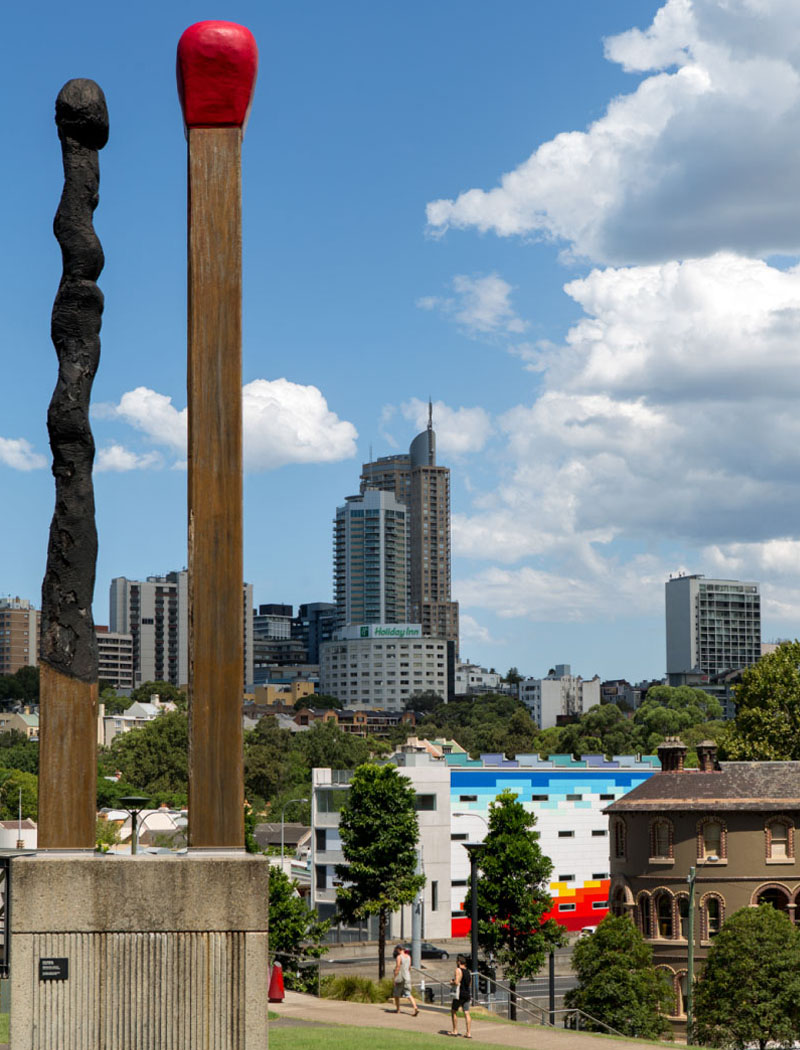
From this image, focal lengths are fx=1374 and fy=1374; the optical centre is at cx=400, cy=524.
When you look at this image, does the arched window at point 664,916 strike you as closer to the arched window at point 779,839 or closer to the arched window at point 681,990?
the arched window at point 681,990

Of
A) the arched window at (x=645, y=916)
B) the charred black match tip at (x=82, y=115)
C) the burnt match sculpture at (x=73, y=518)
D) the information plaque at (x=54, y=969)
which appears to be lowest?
the arched window at (x=645, y=916)

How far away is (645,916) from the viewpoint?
56000 mm

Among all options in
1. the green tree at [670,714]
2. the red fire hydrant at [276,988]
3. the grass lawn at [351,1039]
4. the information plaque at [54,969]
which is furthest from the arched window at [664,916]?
the green tree at [670,714]

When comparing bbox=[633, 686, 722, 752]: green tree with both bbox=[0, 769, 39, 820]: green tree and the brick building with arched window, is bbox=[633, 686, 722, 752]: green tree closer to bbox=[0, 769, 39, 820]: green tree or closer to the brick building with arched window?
bbox=[0, 769, 39, 820]: green tree

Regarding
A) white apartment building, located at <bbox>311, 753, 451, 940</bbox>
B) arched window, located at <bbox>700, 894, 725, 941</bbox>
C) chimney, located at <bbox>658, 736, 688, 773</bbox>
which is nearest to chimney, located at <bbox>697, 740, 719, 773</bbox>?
chimney, located at <bbox>658, 736, 688, 773</bbox>

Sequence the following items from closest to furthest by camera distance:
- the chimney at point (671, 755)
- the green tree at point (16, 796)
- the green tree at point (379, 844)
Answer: the green tree at point (379, 844) < the chimney at point (671, 755) < the green tree at point (16, 796)

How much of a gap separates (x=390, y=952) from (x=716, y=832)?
64.4ft

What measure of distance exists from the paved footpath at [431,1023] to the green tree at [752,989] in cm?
1280

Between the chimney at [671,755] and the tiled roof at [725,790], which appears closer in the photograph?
the tiled roof at [725,790]

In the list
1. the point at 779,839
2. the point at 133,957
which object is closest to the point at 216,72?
the point at 133,957

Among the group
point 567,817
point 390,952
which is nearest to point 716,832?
point 390,952

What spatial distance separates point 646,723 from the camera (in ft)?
476

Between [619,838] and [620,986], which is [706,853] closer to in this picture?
[619,838]

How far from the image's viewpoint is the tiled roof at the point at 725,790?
5488 centimetres
